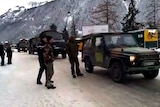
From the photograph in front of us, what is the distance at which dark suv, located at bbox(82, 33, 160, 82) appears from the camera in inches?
489

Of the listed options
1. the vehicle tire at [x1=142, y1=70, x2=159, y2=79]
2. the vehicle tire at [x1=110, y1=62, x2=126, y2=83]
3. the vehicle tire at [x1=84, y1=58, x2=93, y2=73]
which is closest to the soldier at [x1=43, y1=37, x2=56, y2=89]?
the vehicle tire at [x1=110, y1=62, x2=126, y2=83]

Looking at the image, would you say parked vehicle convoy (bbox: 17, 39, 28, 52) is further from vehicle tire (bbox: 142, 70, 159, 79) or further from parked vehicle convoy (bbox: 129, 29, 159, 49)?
vehicle tire (bbox: 142, 70, 159, 79)

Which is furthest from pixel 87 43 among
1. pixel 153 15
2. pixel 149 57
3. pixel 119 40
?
pixel 153 15

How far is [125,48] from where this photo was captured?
13.2 m

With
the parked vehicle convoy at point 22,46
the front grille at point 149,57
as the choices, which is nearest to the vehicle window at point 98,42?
the front grille at point 149,57

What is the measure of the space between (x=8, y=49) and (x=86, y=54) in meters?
10.9

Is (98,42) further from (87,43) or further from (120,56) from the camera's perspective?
(120,56)

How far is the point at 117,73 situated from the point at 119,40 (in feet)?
5.60

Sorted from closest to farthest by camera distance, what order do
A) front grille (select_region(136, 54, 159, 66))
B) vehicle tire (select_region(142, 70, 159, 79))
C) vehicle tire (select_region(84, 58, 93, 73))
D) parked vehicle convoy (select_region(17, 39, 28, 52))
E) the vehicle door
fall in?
front grille (select_region(136, 54, 159, 66)) → vehicle tire (select_region(142, 70, 159, 79)) → the vehicle door → vehicle tire (select_region(84, 58, 93, 73)) → parked vehicle convoy (select_region(17, 39, 28, 52))

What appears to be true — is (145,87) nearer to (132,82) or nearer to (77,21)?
(132,82)

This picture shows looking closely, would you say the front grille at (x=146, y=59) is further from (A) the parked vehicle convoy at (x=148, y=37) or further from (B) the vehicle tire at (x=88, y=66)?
(A) the parked vehicle convoy at (x=148, y=37)

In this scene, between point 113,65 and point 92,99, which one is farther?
point 113,65

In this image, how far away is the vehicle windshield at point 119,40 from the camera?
1399cm

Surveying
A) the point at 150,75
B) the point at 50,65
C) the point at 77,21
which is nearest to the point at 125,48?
the point at 150,75
